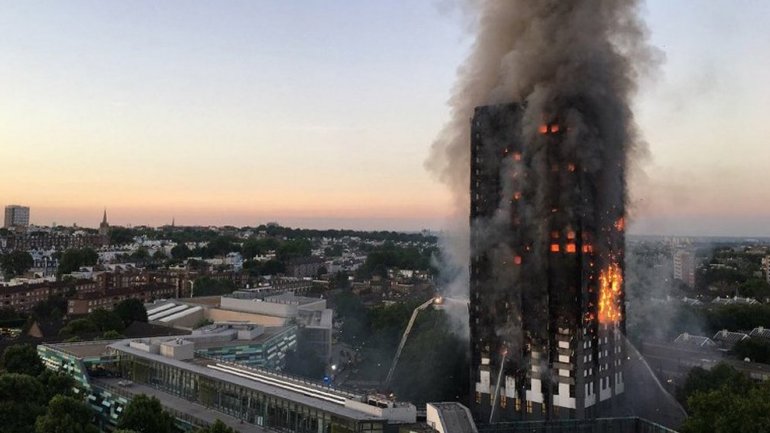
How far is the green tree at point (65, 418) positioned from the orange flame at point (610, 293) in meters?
32.0

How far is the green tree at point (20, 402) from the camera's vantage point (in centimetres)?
3481

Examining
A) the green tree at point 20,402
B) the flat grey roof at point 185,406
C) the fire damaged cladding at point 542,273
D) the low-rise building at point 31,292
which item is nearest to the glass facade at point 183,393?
the flat grey roof at point 185,406

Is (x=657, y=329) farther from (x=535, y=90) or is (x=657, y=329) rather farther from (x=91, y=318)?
(x=91, y=318)

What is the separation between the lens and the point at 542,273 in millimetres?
44344

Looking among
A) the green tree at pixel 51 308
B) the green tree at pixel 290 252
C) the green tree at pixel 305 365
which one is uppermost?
the green tree at pixel 290 252

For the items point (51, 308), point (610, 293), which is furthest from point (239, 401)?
point (51, 308)

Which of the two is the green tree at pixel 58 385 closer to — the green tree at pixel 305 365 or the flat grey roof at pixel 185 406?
the flat grey roof at pixel 185 406

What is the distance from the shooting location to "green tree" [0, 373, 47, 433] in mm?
34812

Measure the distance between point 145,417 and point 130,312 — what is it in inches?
1758

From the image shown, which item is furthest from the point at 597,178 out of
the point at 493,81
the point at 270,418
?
the point at 270,418

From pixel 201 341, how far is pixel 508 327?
24.4 m

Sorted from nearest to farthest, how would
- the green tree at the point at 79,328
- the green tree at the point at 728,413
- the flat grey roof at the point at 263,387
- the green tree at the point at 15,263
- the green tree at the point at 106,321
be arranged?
the flat grey roof at the point at 263,387 → the green tree at the point at 728,413 → the green tree at the point at 79,328 → the green tree at the point at 106,321 → the green tree at the point at 15,263

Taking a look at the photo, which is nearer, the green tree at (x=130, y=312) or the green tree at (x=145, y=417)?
the green tree at (x=145, y=417)

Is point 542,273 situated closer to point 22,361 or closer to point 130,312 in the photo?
point 22,361
